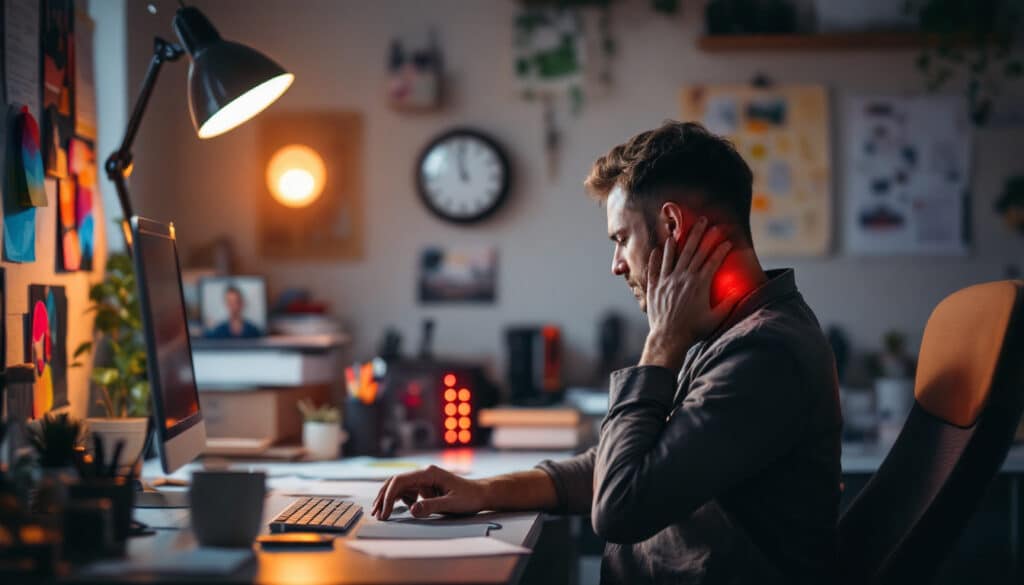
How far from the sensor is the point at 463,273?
10.2 feet

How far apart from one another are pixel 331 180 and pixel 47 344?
1.17 m

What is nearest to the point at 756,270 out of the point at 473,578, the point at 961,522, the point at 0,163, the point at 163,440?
the point at 961,522

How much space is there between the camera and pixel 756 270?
159 cm

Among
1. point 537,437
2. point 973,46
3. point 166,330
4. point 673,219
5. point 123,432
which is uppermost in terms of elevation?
point 973,46

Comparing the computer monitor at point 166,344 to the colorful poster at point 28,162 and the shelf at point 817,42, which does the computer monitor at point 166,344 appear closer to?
the colorful poster at point 28,162

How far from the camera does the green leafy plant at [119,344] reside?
93.1 inches

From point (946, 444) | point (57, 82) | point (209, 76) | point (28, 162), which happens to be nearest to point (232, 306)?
point (57, 82)

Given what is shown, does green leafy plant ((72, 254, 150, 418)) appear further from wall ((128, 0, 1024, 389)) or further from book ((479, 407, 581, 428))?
book ((479, 407, 581, 428))

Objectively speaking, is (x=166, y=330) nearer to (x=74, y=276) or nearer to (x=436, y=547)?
(x=436, y=547)

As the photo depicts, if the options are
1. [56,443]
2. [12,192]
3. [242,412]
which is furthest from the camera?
[242,412]

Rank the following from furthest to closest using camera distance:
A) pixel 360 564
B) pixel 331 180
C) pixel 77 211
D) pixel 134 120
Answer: pixel 331 180 → pixel 77 211 → pixel 134 120 → pixel 360 564

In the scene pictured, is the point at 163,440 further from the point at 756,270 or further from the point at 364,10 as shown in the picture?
the point at 364,10

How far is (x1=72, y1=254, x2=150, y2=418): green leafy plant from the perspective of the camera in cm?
237

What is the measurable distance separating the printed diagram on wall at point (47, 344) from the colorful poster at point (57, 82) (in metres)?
0.26
